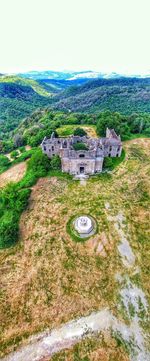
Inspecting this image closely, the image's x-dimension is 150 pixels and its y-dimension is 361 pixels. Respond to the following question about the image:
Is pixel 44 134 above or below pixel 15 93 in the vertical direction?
below

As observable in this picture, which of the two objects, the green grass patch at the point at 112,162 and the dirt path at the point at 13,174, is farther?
the dirt path at the point at 13,174

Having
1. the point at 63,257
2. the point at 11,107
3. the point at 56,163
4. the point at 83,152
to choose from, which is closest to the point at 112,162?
the point at 83,152

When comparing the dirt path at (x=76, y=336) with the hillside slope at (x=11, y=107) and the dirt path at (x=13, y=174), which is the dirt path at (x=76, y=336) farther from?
the hillside slope at (x=11, y=107)

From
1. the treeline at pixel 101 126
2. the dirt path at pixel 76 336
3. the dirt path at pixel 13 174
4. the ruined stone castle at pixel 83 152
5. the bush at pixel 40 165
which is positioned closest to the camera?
the dirt path at pixel 76 336

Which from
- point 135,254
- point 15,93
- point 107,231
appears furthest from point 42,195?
point 15,93

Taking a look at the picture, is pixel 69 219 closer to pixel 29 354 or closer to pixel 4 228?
pixel 4 228

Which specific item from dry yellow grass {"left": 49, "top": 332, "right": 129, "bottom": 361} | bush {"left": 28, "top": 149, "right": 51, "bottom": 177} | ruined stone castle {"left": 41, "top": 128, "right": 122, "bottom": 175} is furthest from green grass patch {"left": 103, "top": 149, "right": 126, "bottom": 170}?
dry yellow grass {"left": 49, "top": 332, "right": 129, "bottom": 361}

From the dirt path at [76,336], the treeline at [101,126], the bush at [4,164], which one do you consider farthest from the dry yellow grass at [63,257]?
the treeline at [101,126]
